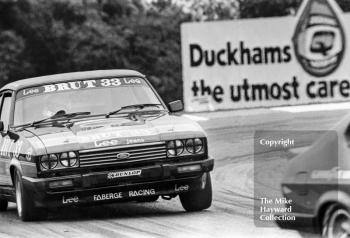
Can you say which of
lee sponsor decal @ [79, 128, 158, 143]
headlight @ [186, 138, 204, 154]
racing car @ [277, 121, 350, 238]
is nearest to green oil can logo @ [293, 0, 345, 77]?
headlight @ [186, 138, 204, 154]

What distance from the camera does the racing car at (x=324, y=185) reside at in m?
7.31

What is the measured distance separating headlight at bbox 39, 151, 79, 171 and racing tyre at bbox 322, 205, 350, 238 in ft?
12.7

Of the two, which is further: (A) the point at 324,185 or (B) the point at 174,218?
(B) the point at 174,218

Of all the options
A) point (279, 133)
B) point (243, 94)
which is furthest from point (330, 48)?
point (279, 133)

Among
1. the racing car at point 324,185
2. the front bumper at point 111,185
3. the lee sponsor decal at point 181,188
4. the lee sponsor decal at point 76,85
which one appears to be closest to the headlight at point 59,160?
the front bumper at point 111,185

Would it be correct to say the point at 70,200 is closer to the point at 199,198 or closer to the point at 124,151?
the point at 124,151

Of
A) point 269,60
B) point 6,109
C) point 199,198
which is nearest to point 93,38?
point 269,60

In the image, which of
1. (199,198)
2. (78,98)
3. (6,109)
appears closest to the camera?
(199,198)

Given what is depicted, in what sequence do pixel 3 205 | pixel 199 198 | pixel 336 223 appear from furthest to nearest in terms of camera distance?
1. pixel 3 205
2. pixel 199 198
3. pixel 336 223

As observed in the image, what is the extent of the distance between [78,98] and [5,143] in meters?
0.96

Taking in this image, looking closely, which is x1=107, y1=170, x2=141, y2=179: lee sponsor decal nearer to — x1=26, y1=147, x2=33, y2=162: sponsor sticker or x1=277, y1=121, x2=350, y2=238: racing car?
x1=26, y1=147, x2=33, y2=162: sponsor sticker

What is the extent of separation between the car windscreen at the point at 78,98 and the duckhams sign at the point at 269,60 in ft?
52.9

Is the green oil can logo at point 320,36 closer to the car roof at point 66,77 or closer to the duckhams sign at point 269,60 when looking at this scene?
the duckhams sign at point 269,60

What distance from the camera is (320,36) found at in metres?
29.3
